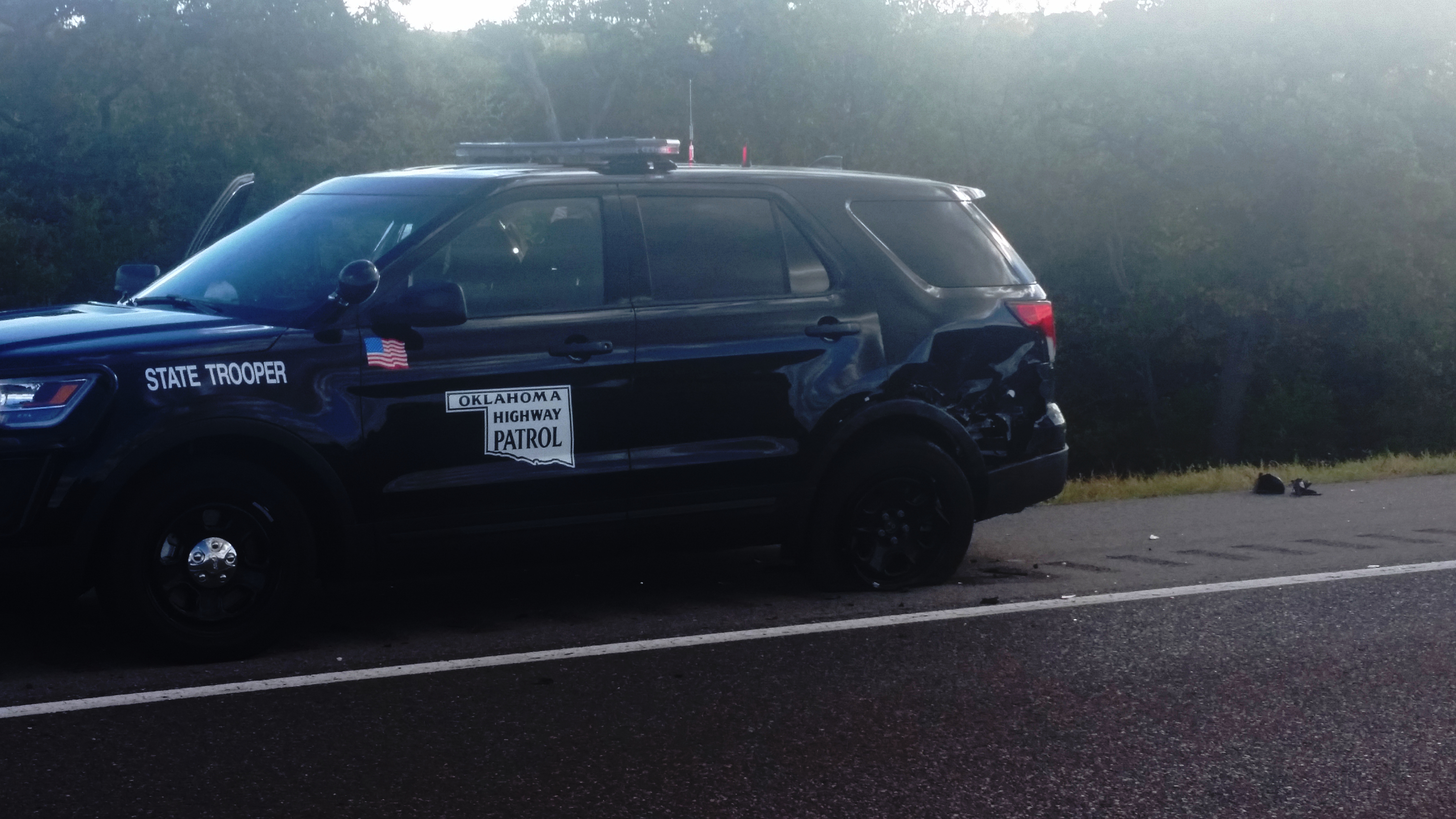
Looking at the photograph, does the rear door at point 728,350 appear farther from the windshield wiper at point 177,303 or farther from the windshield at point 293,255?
the windshield wiper at point 177,303

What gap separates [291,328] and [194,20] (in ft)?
105

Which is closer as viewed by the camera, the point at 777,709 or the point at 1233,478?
the point at 777,709

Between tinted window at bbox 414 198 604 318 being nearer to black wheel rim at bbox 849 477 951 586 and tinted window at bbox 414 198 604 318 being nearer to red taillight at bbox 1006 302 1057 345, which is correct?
black wheel rim at bbox 849 477 951 586

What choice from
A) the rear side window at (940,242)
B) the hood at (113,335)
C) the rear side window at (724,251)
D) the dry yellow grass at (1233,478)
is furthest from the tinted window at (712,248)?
the dry yellow grass at (1233,478)

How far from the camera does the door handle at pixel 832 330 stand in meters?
6.88

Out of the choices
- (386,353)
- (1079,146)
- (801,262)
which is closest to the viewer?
(386,353)

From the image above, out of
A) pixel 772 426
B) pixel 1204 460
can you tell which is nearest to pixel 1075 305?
pixel 1204 460

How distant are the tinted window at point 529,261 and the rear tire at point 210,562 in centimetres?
103

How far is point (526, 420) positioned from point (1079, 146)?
94.6 feet

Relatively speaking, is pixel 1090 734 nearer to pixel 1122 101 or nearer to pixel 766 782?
pixel 766 782

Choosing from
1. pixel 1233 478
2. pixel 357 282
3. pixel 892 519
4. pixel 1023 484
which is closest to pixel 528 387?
pixel 357 282

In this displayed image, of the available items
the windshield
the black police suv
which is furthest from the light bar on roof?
the windshield

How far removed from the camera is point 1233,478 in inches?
459

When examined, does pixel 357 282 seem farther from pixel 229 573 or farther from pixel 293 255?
pixel 229 573
